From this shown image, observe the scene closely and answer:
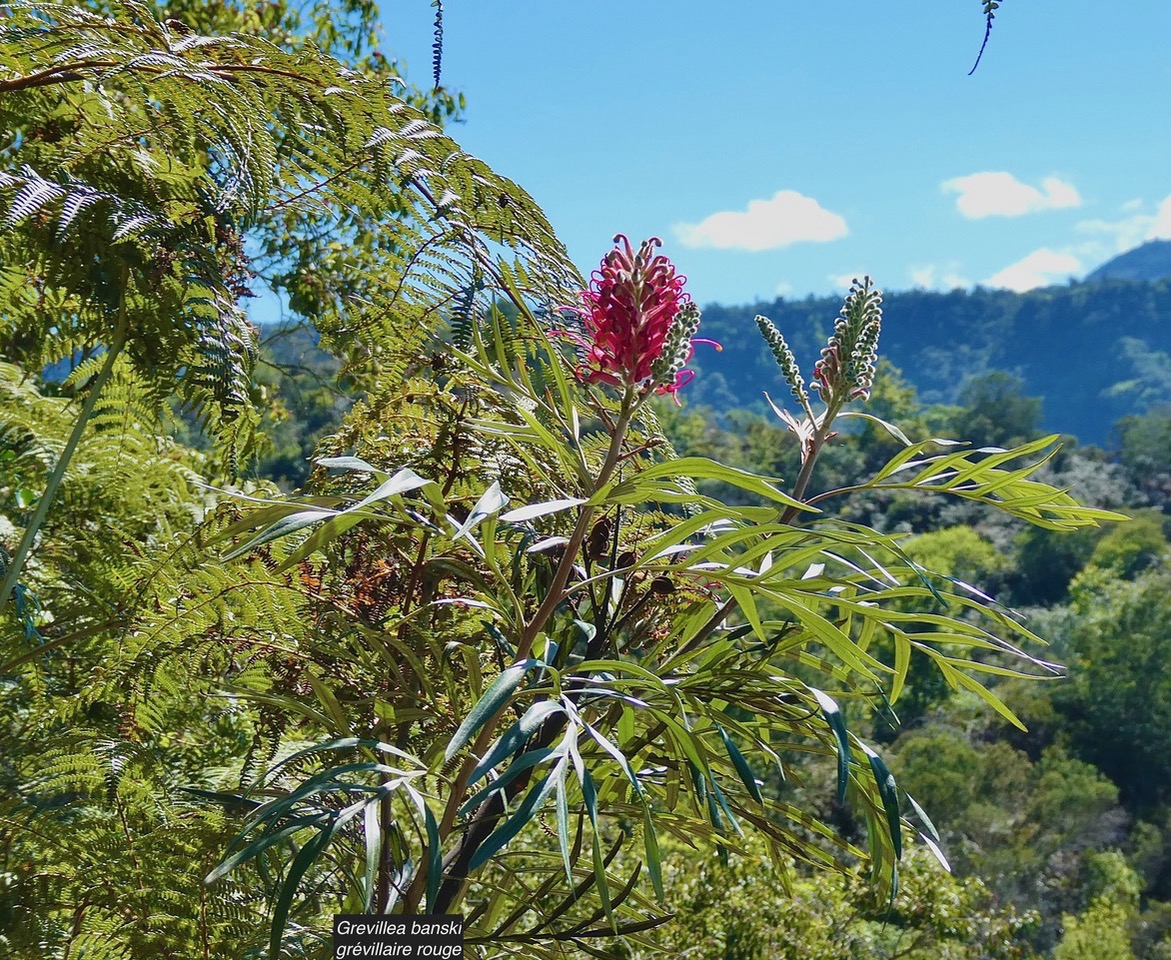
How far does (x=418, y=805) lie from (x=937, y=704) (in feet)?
86.8

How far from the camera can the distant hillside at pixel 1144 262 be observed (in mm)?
117181


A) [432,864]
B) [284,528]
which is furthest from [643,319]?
[432,864]

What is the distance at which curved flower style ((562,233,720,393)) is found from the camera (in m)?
0.84

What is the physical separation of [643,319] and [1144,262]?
138 meters

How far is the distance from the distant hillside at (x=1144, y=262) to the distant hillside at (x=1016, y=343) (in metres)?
31.1

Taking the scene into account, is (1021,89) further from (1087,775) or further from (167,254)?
(1087,775)

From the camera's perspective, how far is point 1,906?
1040mm

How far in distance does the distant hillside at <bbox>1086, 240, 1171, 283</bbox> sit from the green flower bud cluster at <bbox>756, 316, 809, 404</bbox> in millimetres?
129470

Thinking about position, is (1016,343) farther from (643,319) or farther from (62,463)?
(62,463)

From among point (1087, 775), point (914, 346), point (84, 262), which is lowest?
point (1087, 775)

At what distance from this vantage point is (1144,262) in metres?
119

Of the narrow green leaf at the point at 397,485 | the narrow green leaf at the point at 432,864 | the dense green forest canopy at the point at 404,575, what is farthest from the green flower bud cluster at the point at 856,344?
the narrow green leaf at the point at 432,864

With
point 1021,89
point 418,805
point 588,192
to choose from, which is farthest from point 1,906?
point 1021,89

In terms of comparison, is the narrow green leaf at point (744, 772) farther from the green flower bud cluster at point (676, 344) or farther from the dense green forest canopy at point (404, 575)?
the green flower bud cluster at point (676, 344)
